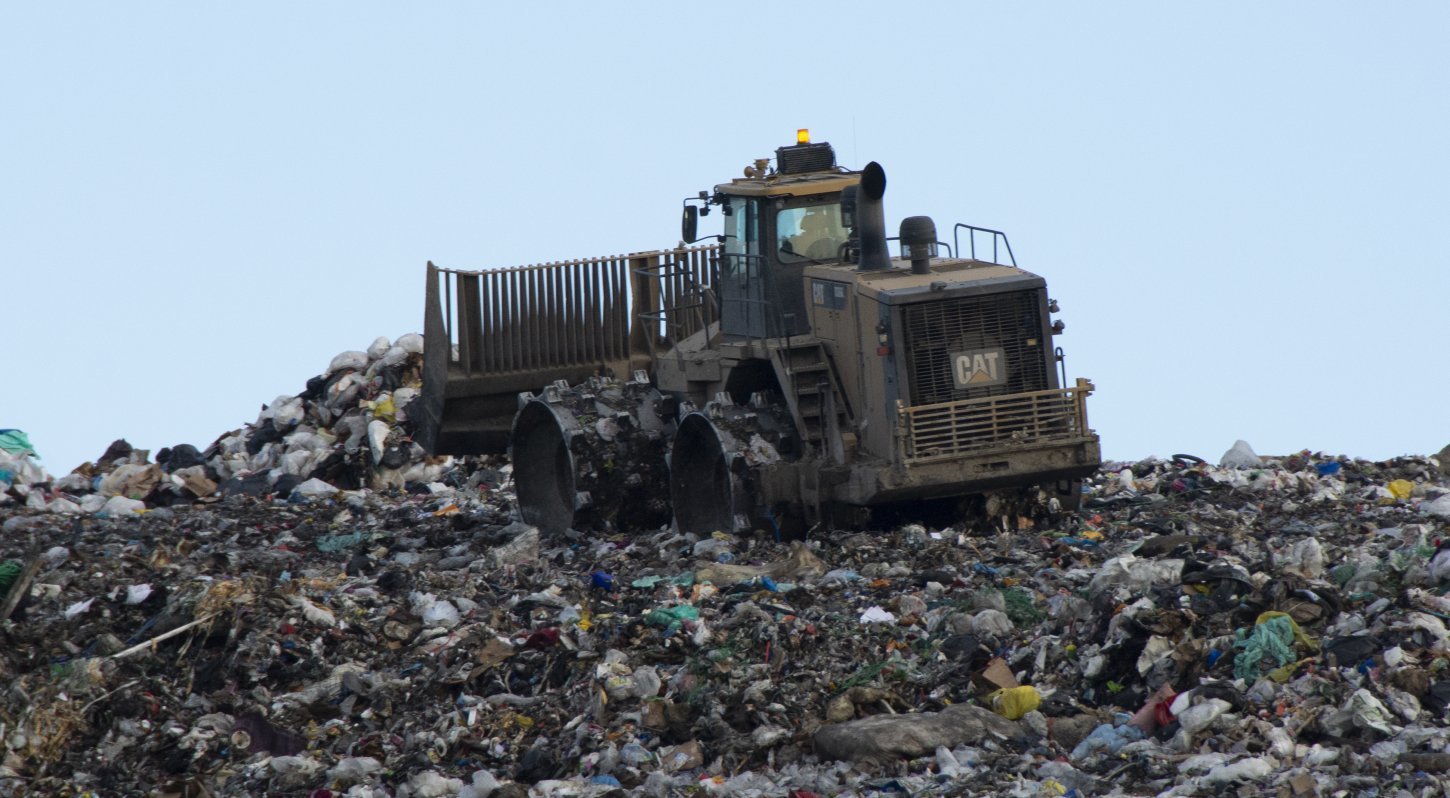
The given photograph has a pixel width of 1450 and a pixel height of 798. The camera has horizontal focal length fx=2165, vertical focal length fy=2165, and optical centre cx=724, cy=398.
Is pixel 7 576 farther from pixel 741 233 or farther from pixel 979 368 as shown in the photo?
pixel 979 368

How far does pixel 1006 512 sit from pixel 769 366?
169 cm

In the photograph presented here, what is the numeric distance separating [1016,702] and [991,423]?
3.20m

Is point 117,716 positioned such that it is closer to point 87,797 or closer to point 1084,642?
point 87,797

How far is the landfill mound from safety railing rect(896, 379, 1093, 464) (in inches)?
19.9

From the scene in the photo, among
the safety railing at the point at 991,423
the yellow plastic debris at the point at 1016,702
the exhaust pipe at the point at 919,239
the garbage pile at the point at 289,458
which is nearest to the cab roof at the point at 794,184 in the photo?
the exhaust pipe at the point at 919,239

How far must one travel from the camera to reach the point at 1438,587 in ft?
30.6

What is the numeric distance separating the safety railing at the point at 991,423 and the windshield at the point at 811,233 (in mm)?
1516

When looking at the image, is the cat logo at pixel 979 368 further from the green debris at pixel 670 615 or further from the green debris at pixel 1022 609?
the green debris at pixel 670 615

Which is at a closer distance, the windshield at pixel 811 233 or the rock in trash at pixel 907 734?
the rock in trash at pixel 907 734

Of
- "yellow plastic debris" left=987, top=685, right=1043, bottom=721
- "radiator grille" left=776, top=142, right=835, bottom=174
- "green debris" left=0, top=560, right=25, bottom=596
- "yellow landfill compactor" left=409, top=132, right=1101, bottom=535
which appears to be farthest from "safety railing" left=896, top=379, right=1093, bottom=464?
"green debris" left=0, top=560, right=25, bottom=596

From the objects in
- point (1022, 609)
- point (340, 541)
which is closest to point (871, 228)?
point (1022, 609)

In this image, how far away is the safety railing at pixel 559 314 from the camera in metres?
15.3

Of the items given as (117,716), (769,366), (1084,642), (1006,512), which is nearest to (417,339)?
(769,366)

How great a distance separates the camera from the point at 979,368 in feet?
38.7
